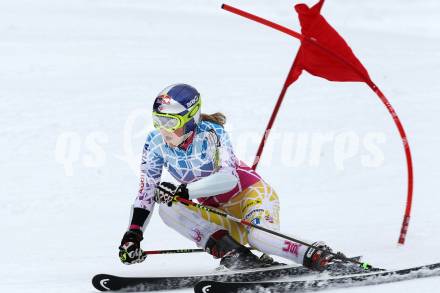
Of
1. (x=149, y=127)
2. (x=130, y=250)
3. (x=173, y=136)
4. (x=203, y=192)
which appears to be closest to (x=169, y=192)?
(x=203, y=192)

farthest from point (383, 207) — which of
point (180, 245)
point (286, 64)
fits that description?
point (286, 64)

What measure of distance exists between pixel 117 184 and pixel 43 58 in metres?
7.31

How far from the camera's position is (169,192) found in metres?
5.73

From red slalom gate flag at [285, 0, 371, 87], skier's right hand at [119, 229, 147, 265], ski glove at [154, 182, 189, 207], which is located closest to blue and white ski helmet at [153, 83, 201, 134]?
ski glove at [154, 182, 189, 207]

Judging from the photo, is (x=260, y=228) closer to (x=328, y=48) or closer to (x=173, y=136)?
(x=173, y=136)

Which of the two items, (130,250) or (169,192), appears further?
(130,250)

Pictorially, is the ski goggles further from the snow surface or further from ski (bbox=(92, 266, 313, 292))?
the snow surface

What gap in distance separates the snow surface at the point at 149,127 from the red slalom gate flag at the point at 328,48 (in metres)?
1.54

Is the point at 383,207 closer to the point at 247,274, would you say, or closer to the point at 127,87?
the point at 247,274

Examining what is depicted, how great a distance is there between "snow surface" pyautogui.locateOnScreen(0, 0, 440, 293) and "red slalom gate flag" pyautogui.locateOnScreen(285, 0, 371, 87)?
1537 mm

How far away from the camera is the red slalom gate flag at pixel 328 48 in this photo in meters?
7.29

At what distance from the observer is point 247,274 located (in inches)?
231

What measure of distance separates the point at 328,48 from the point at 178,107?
6.73 feet

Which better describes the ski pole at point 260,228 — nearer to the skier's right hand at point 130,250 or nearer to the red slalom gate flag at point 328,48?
the skier's right hand at point 130,250
